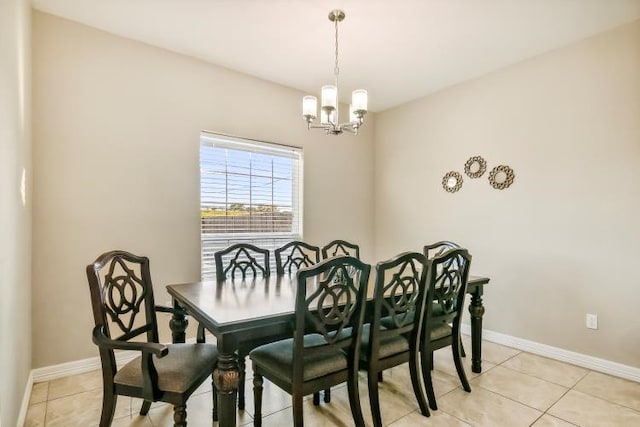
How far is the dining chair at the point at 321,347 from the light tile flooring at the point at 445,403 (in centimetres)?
37

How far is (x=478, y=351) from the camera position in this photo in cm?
276

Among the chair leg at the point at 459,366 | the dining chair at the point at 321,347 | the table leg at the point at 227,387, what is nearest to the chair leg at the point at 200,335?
the dining chair at the point at 321,347

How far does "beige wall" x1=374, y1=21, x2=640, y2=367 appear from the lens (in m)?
2.75

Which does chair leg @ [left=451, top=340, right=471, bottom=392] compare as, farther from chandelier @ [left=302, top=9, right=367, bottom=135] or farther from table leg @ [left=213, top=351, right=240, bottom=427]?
chandelier @ [left=302, top=9, right=367, bottom=135]

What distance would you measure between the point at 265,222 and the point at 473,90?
2765 millimetres

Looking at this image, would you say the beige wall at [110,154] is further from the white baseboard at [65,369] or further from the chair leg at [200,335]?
the chair leg at [200,335]

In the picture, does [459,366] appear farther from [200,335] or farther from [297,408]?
[200,335]

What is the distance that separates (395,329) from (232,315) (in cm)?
103

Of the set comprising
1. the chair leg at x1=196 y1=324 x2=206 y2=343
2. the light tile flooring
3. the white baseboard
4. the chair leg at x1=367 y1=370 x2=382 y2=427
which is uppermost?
the chair leg at x1=196 y1=324 x2=206 y2=343

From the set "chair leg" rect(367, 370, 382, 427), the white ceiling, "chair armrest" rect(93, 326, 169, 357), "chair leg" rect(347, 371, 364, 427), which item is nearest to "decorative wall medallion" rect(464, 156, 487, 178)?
the white ceiling

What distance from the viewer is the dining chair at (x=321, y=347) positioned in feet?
5.53

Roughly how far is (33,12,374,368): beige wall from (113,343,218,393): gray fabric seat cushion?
4.33 ft

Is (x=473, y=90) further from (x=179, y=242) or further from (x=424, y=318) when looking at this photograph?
(x=179, y=242)

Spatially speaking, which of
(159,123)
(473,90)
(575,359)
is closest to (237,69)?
(159,123)
